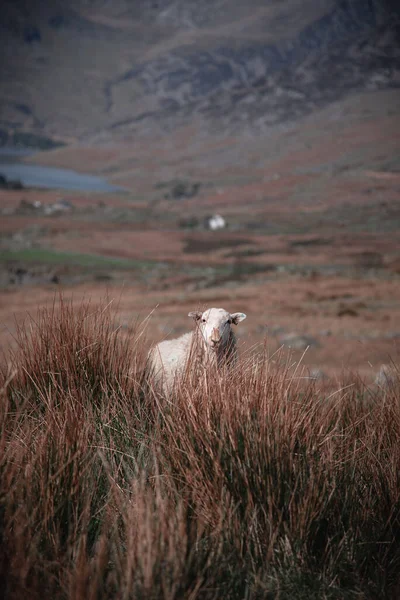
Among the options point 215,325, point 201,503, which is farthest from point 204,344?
point 201,503

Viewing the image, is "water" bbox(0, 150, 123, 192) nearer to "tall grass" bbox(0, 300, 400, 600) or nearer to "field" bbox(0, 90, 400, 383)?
"field" bbox(0, 90, 400, 383)

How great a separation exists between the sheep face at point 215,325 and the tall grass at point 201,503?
1.26 m

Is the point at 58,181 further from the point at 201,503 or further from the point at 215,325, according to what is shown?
the point at 201,503

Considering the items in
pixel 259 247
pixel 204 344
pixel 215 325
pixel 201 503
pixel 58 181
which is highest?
pixel 58 181

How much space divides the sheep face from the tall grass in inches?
49.5

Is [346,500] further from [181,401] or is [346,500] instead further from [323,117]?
[323,117]

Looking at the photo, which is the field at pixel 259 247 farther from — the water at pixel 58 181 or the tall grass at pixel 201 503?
the water at pixel 58 181

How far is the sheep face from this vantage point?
224 inches

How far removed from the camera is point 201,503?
11.4ft

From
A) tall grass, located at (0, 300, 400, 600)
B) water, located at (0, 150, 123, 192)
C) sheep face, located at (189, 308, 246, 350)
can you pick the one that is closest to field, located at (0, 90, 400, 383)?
sheep face, located at (189, 308, 246, 350)

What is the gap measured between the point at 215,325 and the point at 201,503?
8.77 ft

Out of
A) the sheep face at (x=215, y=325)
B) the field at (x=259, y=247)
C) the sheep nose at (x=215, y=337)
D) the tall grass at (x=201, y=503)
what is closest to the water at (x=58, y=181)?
the field at (x=259, y=247)

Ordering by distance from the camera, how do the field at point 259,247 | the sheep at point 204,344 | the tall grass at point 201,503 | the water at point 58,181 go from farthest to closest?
the water at point 58,181, the field at point 259,247, the sheep at point 204,344, the tall grass at point 201,503

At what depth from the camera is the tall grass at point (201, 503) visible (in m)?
2.93
